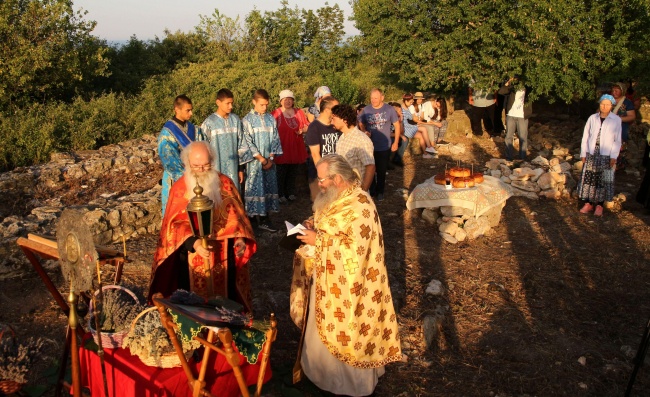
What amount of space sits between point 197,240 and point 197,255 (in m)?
0.32

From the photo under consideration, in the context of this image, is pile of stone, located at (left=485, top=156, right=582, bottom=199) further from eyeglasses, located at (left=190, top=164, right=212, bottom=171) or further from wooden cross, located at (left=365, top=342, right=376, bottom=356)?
eyeglasses, located at (left=190, top=164, right=212, bottom=171)

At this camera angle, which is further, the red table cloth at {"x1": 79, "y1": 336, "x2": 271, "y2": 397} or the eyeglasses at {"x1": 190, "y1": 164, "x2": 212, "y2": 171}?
the eyeglasses at {"x1": 190, "y1": 164, "x2": 212, "y2": 171}

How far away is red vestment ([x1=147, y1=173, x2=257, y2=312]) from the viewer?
4.48 metres

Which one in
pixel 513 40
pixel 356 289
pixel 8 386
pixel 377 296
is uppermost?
pixel 513 40

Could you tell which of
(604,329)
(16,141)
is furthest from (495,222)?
(16,141)

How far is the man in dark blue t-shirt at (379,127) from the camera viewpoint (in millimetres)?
9883

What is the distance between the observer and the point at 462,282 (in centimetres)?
691

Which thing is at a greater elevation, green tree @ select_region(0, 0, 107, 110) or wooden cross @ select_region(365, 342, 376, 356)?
green tree @ select_region(0, 0, 107, 110)

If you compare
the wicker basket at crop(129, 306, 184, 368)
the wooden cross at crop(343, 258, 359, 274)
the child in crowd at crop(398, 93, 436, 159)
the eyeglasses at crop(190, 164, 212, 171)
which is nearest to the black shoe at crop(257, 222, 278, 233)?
the eyeglasses at crop(190, 164, 212, 171)

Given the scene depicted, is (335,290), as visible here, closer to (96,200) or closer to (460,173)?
(96,200)

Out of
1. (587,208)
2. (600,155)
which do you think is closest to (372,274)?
(600,155)

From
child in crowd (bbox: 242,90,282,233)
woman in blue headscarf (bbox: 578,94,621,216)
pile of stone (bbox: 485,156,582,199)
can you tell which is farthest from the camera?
pile of stone (bbox: 485,156,582,199)

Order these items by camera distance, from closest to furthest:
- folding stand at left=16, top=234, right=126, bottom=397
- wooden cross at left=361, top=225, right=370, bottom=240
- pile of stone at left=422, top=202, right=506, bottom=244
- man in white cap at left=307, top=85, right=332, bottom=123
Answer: folding stand at left=16, top=234, right=126, bottom=397 < wooden cross at left=361, top=225, right=370, bottom=240 < pile of stone at left=422, top=202, right=506, bottom=244 < man in white cap at left=307, top=85, right=332, bottom=123

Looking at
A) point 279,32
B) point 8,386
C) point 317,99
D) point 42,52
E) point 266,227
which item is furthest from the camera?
point 279,32
